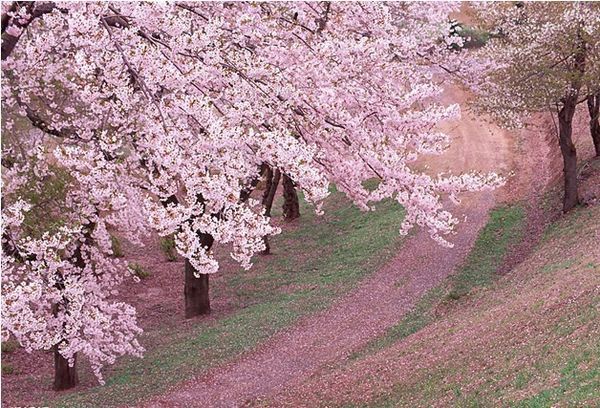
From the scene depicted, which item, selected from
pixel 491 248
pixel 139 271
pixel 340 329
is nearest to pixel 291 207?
pixel 139 271

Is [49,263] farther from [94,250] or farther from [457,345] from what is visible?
[457,345]

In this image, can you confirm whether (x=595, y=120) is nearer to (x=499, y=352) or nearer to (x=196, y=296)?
(x=196, y=296)

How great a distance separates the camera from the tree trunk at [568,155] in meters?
25.4

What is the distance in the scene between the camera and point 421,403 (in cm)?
1290

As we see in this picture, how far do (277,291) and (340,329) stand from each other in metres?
6.05

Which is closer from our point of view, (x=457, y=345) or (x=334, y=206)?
(x=457, y=345)

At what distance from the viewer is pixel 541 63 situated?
2356 cm

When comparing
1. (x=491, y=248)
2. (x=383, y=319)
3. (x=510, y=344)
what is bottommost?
(x=383, y=319)

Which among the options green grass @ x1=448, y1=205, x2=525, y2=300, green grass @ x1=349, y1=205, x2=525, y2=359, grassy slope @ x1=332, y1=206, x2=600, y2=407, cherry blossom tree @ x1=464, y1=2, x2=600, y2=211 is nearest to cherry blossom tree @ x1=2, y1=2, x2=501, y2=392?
grassy slope @ x1=332, y1=206, x2=600, y2=407

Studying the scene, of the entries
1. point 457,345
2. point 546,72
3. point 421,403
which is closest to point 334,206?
point 546,72

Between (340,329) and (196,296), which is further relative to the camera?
(196,296)

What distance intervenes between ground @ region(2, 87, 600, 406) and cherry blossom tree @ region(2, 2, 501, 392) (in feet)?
9.74

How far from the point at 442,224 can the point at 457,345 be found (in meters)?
4.69

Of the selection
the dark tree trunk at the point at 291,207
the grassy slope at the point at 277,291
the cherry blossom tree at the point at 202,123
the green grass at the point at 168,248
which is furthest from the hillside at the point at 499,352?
the dark tree trunk at the point at 291,207
